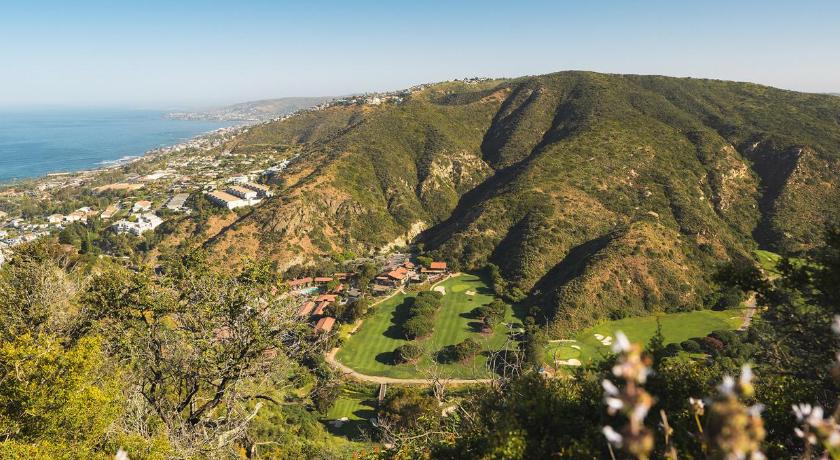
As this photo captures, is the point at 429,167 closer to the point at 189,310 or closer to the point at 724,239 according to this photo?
the point at 724,239

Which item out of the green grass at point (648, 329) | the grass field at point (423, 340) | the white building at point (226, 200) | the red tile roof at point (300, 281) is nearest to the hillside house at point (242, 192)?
the white building at point (226, 200)

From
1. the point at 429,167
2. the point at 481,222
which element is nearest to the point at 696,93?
the point at 429,167

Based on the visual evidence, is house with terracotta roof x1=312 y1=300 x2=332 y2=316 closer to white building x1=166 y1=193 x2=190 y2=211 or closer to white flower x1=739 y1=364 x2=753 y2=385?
white flower x1=739 y1=364 x2=753 y2=385

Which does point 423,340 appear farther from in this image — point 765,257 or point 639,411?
point 765,257

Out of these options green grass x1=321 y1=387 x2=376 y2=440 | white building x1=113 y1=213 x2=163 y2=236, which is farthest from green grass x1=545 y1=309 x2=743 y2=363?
white building x1=113 y1=213 x2=163 y2=236

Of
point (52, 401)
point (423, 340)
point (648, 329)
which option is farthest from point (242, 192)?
point (52, 401)

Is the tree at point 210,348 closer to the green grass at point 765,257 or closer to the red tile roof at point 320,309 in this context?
the red tile roof at point 320,309
